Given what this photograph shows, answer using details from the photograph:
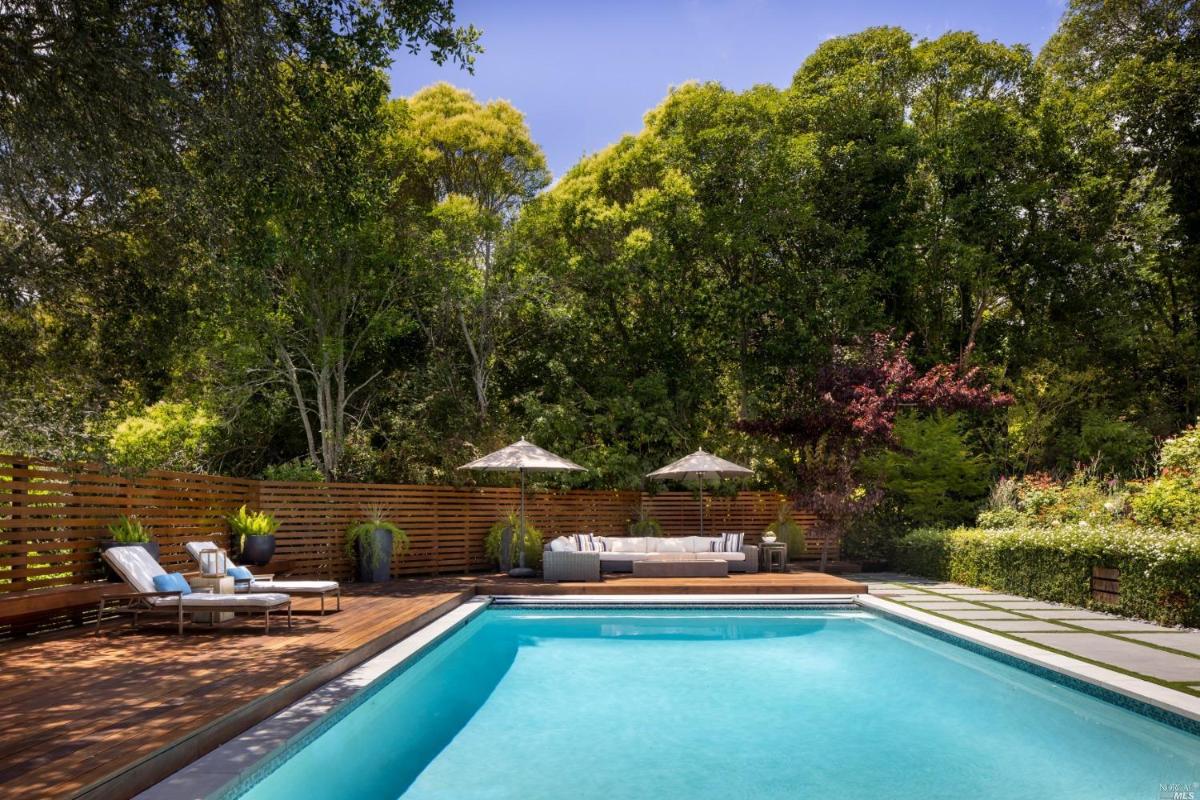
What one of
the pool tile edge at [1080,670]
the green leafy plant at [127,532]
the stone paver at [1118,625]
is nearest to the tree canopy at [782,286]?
the stone paver at [1118,625]

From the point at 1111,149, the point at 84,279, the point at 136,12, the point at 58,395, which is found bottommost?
the point at 58,395

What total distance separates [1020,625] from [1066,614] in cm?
113

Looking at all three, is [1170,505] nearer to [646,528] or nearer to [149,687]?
[646,528]

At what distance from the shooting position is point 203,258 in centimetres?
822

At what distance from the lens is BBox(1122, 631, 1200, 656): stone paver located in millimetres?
6801

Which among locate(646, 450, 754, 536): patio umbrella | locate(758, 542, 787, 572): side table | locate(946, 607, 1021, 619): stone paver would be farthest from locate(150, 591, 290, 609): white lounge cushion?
locate(758, 542, 787, 572): side table

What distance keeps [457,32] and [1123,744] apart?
294 inches

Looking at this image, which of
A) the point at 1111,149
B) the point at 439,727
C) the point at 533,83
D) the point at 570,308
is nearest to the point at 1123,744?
the point at 439,727

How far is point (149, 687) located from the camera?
16.4ft

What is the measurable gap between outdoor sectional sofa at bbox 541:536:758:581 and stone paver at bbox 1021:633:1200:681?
5.79m

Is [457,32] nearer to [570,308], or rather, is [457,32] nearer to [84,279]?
[84,279]

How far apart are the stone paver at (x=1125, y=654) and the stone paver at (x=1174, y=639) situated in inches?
8.9

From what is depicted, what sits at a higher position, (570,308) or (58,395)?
(570,308)

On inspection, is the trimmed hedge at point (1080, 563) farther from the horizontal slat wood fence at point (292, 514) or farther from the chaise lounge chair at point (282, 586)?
the chaise lounge chair at point (282, 586)
